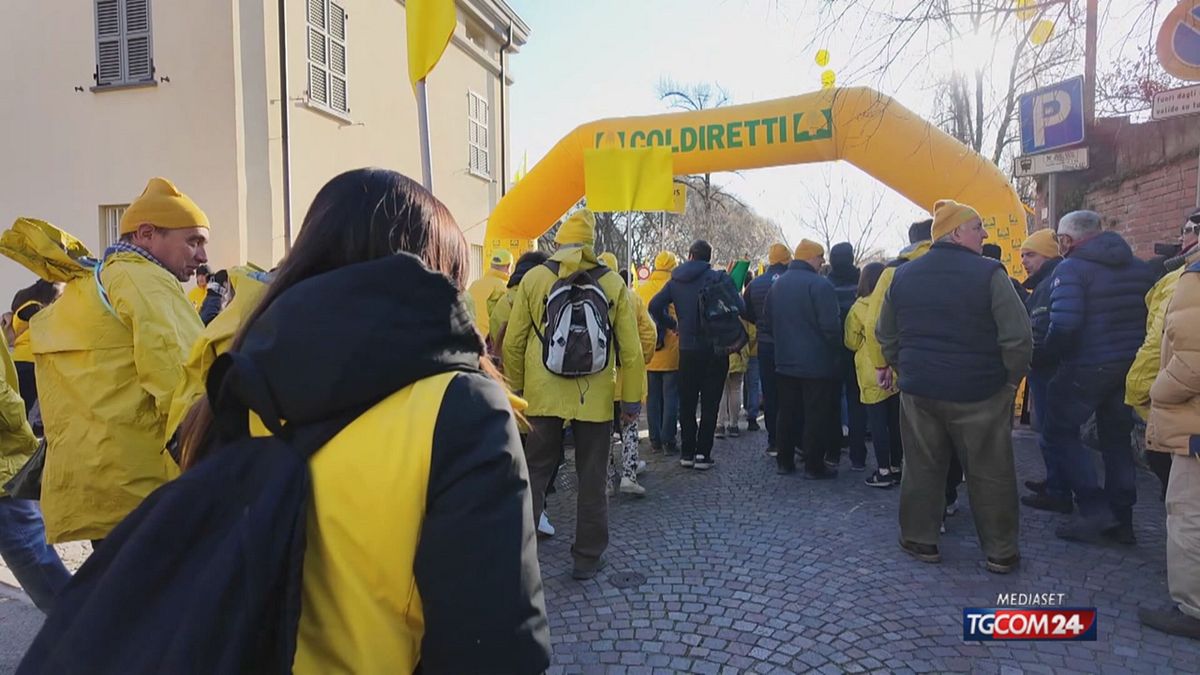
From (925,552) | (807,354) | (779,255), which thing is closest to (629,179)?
(779,255)

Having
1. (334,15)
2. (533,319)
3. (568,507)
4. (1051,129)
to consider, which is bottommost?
(568,507)

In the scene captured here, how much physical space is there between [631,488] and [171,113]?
891cm

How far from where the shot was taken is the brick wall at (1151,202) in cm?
661

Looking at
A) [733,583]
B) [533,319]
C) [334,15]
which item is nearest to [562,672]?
[733,583]

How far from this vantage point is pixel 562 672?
9.75 ft

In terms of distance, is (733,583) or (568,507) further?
(568,507)

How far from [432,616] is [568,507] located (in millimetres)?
4370

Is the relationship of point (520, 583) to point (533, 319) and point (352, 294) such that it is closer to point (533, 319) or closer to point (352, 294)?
point (352, 294)

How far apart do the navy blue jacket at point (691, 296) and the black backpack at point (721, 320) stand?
0.06m

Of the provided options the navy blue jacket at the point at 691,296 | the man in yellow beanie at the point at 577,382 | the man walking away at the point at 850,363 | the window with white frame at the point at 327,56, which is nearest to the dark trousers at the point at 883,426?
the man walking away at the point at 850,363

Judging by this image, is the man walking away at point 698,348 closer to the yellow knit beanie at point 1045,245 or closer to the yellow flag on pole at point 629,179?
the yellow flag on pole at point 629,179

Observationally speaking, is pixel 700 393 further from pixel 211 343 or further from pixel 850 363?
pixel 211 343

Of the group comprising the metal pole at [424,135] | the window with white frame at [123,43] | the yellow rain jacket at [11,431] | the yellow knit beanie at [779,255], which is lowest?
the yellow rain jacket at [11,431]

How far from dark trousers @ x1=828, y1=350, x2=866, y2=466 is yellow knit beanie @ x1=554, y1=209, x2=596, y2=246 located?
305 centimetres
